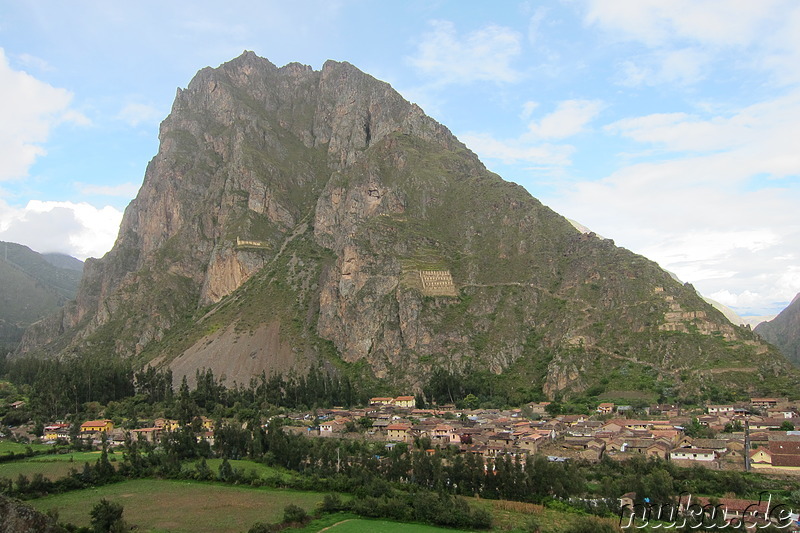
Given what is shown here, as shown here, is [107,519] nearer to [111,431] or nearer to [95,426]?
[111,431]

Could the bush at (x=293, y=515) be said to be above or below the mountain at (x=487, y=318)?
below

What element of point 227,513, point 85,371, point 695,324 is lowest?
point 227,513

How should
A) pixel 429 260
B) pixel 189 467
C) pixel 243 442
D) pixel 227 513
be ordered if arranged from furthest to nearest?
pixel 429 260
pixel 243 442
pixel 189 467
pixel 227 513

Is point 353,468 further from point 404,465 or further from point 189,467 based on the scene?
point 189,467

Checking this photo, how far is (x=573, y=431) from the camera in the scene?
97.8 metres

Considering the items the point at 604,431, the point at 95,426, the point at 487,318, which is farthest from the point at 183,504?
the point at 487,318

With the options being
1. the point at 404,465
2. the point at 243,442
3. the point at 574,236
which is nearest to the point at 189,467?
the point at 243,442

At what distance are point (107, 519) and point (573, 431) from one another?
67.9m

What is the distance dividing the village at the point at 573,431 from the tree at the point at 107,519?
3497cm

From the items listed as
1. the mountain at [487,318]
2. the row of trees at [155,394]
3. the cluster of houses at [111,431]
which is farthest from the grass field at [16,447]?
the mountain at [487,318]

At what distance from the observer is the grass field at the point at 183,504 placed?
5836 cm

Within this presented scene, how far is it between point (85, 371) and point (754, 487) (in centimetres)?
12989

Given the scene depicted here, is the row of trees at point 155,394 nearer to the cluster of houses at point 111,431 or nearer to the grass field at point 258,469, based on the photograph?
the cluster of houses at point 111,431

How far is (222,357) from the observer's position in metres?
172
